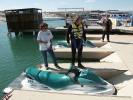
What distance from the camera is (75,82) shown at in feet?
12.7

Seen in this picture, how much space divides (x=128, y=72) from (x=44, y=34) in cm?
344

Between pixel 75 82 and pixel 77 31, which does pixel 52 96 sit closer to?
pixel 75 82

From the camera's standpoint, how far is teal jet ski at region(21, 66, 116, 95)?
153 inches

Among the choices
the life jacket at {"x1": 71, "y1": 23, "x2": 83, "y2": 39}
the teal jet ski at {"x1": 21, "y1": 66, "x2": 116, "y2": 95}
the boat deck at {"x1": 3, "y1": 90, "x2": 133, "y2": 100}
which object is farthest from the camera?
the life jacket at {"x1": 71, "y1": 23, "x2": 83, "y2": 39}

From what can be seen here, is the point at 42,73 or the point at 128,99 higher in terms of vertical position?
the point at 42,73

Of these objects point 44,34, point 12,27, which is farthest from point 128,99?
point 12,27

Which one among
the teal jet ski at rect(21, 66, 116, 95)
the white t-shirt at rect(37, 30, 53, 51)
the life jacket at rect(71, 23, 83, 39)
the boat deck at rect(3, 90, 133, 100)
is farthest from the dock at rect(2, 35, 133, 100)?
the life jacket at rect(71, 23, 83, 39)

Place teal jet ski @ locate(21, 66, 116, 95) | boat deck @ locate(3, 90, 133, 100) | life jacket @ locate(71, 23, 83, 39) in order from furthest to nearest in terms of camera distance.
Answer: life jacket @ locate(71, 23, 83, 39) < teal jet ski @ locate(21, 66, 116, 95) < boat deck @ locate(3, 90, 133, 100)

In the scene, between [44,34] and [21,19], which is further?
[21,19]

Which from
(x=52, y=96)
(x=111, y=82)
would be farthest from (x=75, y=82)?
(x=111, y=82)

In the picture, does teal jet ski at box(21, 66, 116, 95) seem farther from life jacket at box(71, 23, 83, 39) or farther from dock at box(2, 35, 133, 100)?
life jacket at box(71, 23, 83, 39)

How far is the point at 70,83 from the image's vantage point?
3916mm

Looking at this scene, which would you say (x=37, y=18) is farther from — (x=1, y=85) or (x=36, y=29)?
(x=1, y=85)

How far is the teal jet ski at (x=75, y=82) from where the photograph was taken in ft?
12.7
